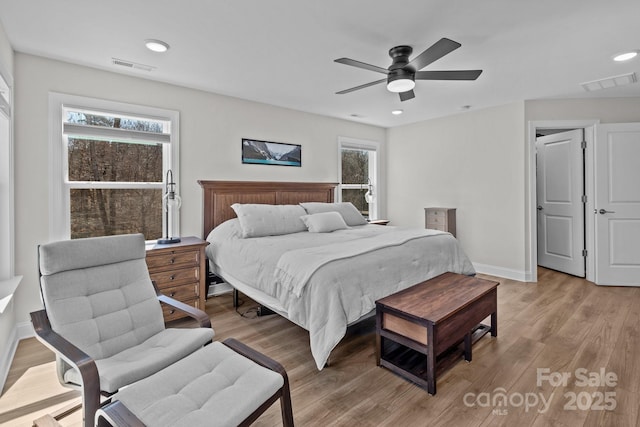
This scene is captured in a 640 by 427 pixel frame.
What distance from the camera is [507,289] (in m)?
4.16

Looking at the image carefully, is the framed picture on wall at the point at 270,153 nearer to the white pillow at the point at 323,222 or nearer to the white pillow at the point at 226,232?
the white pillow at the point at 226,232

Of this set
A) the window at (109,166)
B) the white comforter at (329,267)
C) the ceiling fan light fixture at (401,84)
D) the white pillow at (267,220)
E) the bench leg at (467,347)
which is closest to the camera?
the white comforter at (329,267)

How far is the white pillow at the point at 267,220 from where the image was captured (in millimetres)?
3525

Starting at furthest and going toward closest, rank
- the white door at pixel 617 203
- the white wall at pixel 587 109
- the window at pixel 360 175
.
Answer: the window at pixel 360 175, the white wall at pixel 587 109, the white door at pixel 617 203

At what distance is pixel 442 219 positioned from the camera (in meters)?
5.24

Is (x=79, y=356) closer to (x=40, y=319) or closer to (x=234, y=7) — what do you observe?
(x=40, y=319)

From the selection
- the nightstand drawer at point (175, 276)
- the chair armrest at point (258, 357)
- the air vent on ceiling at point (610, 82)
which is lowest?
the chair armrest at point (258, 357)

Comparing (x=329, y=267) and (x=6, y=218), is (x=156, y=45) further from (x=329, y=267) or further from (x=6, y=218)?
(x=329, y=267)

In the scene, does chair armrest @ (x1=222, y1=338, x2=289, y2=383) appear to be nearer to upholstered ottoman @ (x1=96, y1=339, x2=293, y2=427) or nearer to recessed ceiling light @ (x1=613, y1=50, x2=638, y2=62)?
upholstered ottoman @ (x1=96, y1=339, x2=293, y2=427)

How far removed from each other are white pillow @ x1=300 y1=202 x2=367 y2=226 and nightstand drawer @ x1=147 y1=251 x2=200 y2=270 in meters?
1.58

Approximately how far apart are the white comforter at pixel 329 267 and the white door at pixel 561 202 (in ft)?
8.28

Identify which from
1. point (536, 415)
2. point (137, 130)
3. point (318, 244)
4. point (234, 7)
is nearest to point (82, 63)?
point (137, 130)

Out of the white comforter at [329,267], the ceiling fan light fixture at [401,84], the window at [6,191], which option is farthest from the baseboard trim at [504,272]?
the window at [6,191]

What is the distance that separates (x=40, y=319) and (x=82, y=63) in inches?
102
